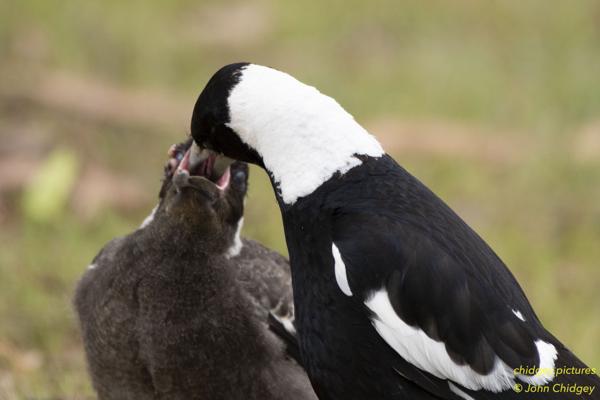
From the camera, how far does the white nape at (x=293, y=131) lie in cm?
358

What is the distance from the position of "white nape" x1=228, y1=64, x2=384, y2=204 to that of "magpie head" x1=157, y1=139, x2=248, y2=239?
0.34m

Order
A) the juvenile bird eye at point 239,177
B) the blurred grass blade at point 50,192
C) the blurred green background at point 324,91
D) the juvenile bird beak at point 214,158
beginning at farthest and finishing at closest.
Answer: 1. the blurred grass blade at point 50,192
2. the blurred green background at point 324,91
3. the juvenile bird eye at point 239,177
4. the juvenile bird beak at point 214,158

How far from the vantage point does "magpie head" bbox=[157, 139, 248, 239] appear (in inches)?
156

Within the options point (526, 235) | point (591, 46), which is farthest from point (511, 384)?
point (591, 46)

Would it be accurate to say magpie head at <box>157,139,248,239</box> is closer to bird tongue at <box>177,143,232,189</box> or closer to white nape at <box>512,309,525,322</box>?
bird tongue at <box>177,143,232,189</box>

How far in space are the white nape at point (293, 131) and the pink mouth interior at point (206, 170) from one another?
0.33 m

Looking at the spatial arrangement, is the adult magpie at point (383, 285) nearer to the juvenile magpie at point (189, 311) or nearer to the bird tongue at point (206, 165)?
the bird tongue at point (206, 165)

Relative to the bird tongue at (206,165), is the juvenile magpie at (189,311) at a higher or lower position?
lower

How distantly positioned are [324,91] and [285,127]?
4667 millimetres

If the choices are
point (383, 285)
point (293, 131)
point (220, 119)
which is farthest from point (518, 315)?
point (220, 119)

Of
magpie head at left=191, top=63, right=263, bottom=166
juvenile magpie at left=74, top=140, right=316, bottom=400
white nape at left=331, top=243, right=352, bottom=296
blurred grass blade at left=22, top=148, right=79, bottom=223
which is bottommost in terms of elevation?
blurred grass blade at left=22, top=148, right=79, bottom=223

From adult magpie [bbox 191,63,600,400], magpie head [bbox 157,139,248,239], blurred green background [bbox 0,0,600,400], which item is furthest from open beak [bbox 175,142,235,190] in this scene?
blurred green background [bbox 0,0,600,400]

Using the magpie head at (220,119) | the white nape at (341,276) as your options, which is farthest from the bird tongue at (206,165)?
the white nape at (341,276)

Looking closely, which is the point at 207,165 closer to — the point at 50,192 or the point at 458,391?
the point at 458,391
